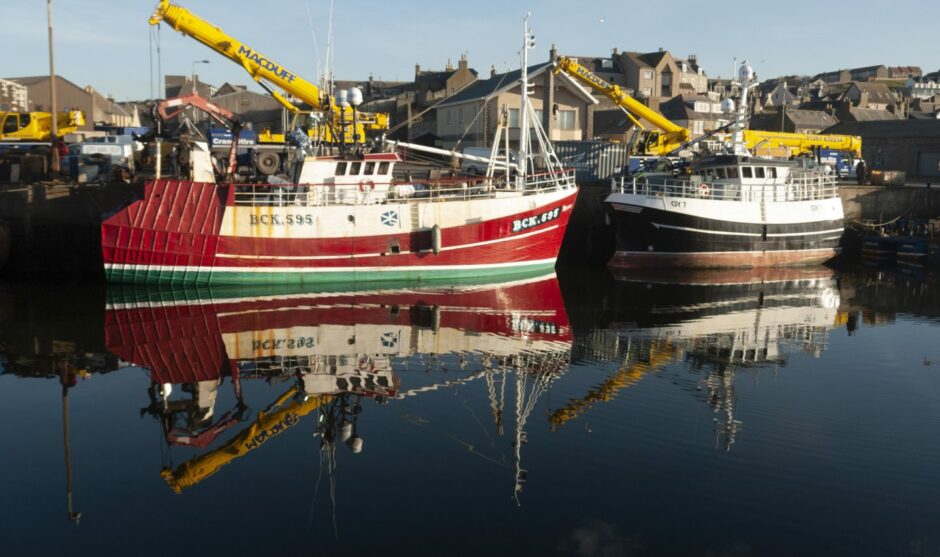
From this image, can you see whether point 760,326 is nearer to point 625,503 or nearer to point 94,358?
point 625,503

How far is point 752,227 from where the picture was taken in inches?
1185

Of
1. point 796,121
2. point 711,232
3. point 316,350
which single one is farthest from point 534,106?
point 316,350

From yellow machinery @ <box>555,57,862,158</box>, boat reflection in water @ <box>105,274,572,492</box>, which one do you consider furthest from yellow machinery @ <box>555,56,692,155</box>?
boat reflection in water @ <box>105,274,572,492</box>

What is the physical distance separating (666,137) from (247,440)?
34168 mm

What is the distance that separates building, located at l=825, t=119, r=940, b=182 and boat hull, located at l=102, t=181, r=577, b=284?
38.8 m

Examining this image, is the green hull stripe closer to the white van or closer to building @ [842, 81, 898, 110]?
the white van

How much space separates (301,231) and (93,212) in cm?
797

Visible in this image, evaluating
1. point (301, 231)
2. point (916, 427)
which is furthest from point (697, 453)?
point (301, 231)

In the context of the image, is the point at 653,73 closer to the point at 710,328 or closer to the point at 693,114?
the point at 693,114

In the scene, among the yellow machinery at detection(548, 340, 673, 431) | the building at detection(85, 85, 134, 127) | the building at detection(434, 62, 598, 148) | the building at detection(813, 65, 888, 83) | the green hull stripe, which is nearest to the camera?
the yellow machinery at detection(548, 340, 673, 431)

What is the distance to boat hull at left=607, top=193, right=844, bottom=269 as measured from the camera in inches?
1140

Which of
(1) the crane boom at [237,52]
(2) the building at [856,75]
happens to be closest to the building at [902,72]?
(2) the building at [856,75]

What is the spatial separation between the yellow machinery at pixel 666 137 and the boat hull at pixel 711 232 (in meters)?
6.83

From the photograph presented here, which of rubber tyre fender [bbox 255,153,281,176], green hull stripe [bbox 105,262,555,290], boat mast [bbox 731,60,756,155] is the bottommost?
green hull stripe [bbox 105,262,555,290]
